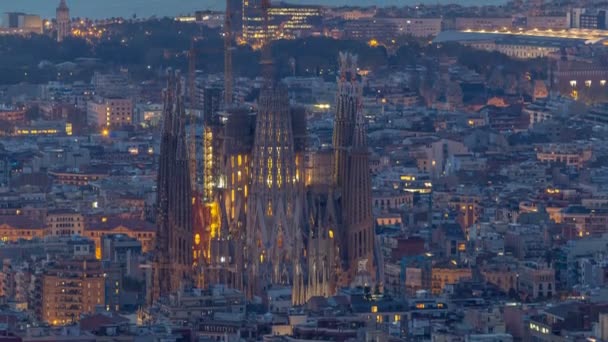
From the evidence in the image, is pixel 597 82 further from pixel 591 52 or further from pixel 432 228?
pixel 432 228

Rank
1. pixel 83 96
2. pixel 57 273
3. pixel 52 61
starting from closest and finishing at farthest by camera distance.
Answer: pixel 57 273 → pixel 83 96 → pixel 52 61

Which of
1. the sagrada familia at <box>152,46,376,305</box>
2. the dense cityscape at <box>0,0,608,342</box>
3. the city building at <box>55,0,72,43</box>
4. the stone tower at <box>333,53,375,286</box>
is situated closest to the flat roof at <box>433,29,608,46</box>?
the city building at <box>55,0,72,43</box>

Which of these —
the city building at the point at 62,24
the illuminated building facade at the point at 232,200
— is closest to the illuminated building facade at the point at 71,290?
the illuminated building facade at the point at 232,200

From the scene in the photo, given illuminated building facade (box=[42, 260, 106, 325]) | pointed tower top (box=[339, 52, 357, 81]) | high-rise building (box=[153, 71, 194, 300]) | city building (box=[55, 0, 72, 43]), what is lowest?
city building (box=[55, 0, 72, 43])

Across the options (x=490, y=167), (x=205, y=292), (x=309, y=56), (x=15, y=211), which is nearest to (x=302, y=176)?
(x=205, y=292)

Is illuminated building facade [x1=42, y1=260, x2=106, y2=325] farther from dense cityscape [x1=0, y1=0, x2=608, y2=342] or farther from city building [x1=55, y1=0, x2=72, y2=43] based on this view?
city building [x1=55, y1=0, x2=72, y2=43]

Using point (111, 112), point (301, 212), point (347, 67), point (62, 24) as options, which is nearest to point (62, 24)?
point (62, 24)

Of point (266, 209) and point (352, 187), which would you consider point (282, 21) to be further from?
point (266, 209)
